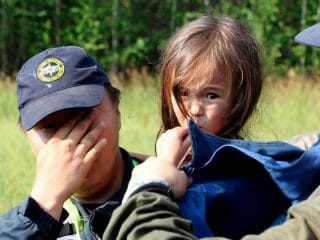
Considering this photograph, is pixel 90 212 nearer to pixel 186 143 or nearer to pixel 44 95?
pixel 44 95

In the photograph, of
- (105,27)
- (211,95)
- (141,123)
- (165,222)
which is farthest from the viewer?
(105,27)

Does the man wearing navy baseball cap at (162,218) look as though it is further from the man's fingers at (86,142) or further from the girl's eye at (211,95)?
the girl's eye at (211,95)

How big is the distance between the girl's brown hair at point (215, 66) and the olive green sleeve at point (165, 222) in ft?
3.89

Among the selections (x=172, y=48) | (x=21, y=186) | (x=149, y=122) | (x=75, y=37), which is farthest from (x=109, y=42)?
(x=172, y=48)

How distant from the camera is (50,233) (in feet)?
10.2

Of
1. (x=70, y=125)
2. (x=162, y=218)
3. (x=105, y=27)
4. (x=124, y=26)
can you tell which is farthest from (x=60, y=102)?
(x=105, y=27)

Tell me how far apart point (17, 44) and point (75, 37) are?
1446mm

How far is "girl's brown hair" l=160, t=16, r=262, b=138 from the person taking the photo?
351 centimetres

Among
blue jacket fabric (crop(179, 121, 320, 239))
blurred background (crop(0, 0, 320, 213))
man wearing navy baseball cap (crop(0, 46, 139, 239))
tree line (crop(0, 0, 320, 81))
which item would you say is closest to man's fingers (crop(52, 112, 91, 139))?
man wearing navy baseball cap (crop(0, 46, 139, 239))

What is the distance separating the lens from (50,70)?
10.9 feet

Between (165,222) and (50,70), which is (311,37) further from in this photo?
(50,70)

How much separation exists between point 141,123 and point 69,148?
30.0 feet

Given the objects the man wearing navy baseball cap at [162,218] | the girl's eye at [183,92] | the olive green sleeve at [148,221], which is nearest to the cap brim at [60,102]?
the girl's eye at [183,92]

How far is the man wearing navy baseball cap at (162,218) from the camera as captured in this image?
2.20 metres
